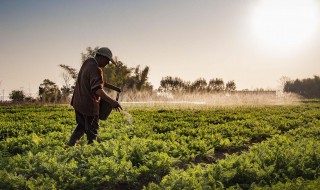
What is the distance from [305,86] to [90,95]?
90.0 meters

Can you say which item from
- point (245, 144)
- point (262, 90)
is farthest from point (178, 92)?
point (245, 144)

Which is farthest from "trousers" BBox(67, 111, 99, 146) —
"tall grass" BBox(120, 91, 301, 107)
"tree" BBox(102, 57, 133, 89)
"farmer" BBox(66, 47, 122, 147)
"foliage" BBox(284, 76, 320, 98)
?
"foliage" BBox(284, 76, 320, 98)

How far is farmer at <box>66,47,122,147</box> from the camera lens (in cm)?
681

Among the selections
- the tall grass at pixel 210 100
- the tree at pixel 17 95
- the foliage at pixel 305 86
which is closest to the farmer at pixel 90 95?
the tall grass at pixel 210 100

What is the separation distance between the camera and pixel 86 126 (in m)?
7.19

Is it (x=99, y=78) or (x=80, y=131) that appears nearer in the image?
(x=99, y=78)

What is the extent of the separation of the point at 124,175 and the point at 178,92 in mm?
24348

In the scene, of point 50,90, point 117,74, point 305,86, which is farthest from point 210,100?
point 305,86

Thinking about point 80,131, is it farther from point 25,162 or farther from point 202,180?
point 202,180

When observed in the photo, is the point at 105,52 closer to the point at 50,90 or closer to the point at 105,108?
the point at 105,108

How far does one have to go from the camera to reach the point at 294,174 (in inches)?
231

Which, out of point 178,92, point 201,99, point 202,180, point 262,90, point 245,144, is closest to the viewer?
point 202,180

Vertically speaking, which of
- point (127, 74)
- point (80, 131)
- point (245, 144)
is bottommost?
point (245, 144)

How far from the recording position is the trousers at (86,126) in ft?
23.7
